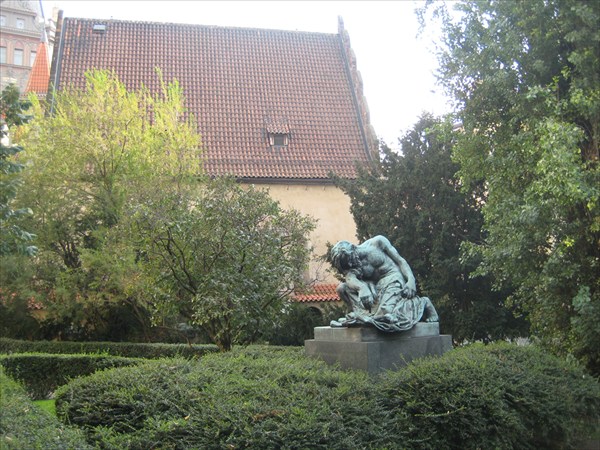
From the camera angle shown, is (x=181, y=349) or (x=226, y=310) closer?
(x=226, y=310)

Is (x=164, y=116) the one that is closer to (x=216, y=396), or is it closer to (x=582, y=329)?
(x=582, y=329)

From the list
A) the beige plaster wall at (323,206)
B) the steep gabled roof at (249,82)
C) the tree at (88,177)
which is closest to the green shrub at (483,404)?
the tree at (88,177)

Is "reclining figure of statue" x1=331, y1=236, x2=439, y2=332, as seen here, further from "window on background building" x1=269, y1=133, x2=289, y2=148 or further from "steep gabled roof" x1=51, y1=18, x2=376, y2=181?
"window on background building" x1=269, y1=133, x2=289, y2=148

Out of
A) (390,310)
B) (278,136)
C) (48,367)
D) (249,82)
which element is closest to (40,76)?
(249,82)

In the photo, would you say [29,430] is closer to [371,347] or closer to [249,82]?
[371,347]

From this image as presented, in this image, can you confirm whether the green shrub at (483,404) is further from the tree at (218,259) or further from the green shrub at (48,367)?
the green shrub at (48,367)

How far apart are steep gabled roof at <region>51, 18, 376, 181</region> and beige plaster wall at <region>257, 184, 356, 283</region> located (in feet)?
2.04

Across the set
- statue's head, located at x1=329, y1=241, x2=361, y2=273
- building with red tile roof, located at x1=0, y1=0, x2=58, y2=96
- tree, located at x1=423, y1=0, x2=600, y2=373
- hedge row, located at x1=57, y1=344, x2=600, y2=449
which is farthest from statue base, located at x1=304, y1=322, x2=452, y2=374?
building with red tile roof, located at x1=0, y1=0, x2=58, y2=96

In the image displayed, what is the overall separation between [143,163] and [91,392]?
15284mm

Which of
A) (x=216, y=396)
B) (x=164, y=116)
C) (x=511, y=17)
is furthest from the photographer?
(x=164, y=116)

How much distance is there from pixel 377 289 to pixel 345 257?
0.75 metres

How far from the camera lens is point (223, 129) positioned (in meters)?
31.2

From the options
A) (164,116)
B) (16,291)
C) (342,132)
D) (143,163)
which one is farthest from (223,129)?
(16,291)

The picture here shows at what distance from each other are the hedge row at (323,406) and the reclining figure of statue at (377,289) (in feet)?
2.90
